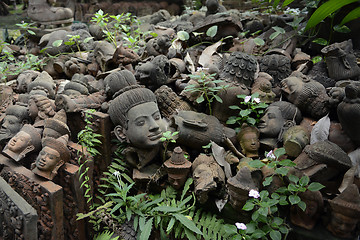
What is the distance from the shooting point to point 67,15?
581 cm

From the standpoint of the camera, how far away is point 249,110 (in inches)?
91.4

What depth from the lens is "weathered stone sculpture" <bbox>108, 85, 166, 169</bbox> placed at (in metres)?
2.10

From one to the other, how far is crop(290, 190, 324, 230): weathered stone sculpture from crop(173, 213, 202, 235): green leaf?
588 mm

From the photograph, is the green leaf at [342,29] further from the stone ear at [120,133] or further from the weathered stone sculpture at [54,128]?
the weathered stone sculpture at [54,128]

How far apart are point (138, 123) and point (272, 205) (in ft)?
3.45

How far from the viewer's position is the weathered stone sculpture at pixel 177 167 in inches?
79.2

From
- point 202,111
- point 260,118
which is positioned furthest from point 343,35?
point 202,111

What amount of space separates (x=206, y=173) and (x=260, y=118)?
74 centimetres

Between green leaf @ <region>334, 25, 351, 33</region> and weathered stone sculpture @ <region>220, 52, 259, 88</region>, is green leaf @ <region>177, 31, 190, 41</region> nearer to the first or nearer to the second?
weathered stone sculpture @ <region>220, 52, 259, 88</region>

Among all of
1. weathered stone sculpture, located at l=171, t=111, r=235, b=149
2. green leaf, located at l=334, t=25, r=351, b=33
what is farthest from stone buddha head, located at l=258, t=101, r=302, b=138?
green leaf, located at l=334, t=25, r=351, b=33

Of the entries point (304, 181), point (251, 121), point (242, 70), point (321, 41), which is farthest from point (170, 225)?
point (321, 41)

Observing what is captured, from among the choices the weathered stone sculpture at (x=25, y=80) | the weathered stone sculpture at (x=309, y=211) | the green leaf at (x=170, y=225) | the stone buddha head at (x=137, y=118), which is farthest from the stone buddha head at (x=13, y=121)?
the weathered stone sculpture at (x=309, y=211)

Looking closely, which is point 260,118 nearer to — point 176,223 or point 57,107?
point 176,223

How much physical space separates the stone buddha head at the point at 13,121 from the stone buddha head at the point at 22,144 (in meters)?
0.26
